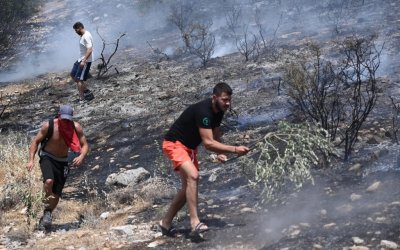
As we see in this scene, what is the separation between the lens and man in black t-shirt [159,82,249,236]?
3.69 metres

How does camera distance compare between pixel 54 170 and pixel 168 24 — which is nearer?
pixel 54 170

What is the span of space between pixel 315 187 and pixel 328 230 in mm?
968

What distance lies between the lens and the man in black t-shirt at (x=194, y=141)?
369 centimetres

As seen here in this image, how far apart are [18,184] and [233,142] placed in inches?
101

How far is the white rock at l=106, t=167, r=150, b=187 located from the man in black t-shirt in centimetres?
158

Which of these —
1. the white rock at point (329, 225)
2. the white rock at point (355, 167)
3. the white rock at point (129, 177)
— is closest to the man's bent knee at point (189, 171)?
the white rock at point (329, 225)

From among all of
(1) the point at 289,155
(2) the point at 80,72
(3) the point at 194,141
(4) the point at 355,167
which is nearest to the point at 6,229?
(3) the point at 194,141

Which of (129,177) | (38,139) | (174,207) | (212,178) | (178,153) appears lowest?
(212,178)

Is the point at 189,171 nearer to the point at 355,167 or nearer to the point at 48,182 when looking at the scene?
the point at 48,182

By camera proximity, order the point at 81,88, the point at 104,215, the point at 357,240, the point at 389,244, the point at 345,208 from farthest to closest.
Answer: the point at 81,88 → the point at 104,215 → the point at 345,208 → the point at 357,240 → the point at 389,244

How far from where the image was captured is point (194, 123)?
3.83 meters

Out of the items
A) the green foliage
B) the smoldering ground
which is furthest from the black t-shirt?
the smoldering ground

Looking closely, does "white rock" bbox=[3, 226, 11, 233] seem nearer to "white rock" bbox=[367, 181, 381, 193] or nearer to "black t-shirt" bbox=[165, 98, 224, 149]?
"black t-shirt" bbox=[165, 98, 224, 149]

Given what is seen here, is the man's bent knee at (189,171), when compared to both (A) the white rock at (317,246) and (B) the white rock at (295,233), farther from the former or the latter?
(A) the white rock at (317,246)
